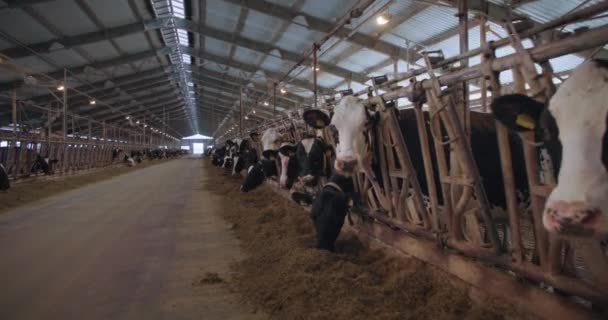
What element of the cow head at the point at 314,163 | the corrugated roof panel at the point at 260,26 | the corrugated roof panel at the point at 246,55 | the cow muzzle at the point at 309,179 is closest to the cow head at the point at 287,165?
the cow head at the point at 314,163

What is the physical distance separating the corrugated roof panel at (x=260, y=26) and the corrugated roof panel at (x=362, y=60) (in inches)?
108

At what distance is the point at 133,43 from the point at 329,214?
50.1 ft

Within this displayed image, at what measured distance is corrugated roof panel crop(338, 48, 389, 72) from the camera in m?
12.1

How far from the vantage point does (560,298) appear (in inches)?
92.9

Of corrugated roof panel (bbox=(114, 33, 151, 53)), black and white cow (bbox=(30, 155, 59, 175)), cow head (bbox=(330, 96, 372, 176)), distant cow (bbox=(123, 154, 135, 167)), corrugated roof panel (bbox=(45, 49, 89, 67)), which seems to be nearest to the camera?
cow head (bbox=(330, 96, 372, 176))

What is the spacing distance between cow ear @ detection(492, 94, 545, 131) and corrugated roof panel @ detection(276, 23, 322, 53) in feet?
32.7

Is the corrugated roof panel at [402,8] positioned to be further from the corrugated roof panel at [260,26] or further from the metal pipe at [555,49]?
the metal pipe at [555,49]

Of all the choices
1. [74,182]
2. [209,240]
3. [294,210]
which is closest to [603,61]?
[209,240]

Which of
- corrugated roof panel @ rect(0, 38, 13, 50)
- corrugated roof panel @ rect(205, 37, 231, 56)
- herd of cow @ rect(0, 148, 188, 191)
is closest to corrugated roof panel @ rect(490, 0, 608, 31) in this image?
corrugated roof panel @ rect(205, 37, 231, 56)

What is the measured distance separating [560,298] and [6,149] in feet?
54.6

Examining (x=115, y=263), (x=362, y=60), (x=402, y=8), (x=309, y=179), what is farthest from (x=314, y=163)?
(x=362, y=60)

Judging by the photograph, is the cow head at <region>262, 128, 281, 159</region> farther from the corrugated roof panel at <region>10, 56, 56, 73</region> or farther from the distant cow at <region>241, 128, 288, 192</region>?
the corrugated roof panel at <region>10, 56, 56, 73</region>

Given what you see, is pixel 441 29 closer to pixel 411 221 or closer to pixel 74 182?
pixel 411 221

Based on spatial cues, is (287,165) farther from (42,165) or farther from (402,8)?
(42,165)
